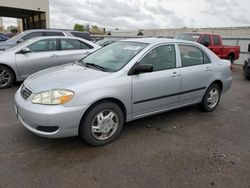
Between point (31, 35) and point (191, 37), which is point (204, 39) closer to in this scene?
point (191, 37)

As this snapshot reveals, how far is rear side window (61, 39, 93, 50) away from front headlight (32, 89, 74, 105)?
4440mm

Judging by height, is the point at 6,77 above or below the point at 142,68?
below

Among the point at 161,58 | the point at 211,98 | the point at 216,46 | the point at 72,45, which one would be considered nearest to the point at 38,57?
the point at 72,45

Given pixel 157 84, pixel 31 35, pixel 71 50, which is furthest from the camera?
pixel 31 35

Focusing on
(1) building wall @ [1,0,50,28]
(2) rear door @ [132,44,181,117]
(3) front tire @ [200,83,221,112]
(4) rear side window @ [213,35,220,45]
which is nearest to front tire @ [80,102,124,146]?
(2) rear door @ [132,44,181,117]

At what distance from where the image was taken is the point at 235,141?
145 inches

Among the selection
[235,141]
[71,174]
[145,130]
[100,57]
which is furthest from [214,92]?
[71,174]

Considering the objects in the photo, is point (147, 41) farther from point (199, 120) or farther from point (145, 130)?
point (199, 120)

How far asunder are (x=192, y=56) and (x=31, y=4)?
25299mm

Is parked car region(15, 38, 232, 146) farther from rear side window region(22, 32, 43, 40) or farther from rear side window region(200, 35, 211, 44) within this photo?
rear side window region(22, 32, 43, 40)

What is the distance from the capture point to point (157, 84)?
3.78 m

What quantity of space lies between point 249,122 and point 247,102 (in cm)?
162

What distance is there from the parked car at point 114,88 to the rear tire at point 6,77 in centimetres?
307

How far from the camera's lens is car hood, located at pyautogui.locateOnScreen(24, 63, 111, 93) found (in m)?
3.10
